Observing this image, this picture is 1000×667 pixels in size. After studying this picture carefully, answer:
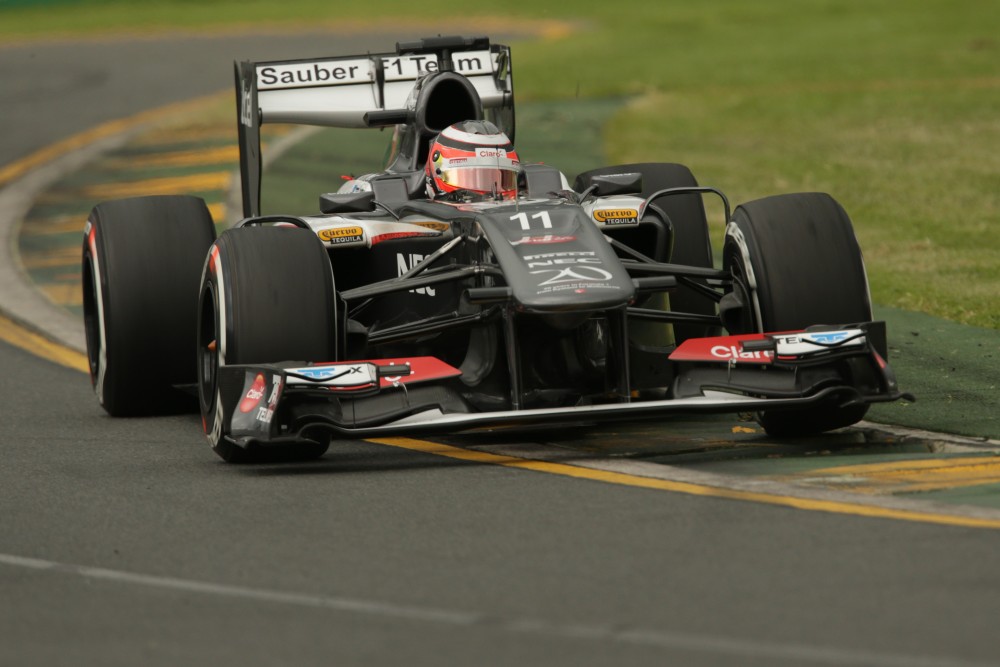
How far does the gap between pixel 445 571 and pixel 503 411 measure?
1.91 meters

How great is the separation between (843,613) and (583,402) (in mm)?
2812

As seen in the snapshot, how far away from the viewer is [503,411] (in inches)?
300

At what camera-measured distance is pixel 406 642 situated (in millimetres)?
5031

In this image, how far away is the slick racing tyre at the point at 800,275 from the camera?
25.7 ft

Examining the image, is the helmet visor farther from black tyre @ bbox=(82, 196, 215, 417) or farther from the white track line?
the white track line

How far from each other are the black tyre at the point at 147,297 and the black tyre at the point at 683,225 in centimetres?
217

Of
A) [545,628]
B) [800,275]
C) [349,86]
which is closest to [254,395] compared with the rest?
[800,275]

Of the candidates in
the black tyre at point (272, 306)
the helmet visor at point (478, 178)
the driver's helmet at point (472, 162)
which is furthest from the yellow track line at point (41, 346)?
the black tyre at point (272, 306)

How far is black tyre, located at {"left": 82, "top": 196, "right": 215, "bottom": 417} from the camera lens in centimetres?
909

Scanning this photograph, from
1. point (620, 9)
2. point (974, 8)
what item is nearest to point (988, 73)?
point (974, 8)

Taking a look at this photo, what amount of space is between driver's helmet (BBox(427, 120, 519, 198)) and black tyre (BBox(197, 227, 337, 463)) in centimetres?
132

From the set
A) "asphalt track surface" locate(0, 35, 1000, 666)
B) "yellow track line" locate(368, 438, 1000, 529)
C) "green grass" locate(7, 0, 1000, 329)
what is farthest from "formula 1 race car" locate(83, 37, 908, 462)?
"green grass" locate(7, 0, 1000, 329)

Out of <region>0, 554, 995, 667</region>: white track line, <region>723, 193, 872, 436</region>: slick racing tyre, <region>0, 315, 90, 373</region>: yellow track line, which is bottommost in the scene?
<region>0, 554, 995, 667</region>: white track line

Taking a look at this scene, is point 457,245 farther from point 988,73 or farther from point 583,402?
point 988,73
